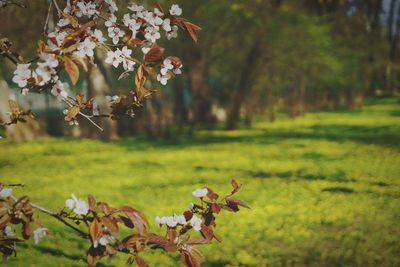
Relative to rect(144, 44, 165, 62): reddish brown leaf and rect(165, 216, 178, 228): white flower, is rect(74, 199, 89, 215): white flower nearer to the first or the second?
rect(165, 216, 178, 228): white flower

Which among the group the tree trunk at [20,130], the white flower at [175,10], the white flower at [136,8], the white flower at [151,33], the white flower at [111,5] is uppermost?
the white flower at [111,5]

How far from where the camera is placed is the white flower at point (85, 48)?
269 centimetres

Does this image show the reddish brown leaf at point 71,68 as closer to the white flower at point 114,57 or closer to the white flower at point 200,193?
the white flower at point 114,57

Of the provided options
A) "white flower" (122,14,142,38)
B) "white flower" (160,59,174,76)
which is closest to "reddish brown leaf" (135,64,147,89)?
"white flower" (160,59,174,76)

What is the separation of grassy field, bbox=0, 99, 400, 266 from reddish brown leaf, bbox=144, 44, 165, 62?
3.48 m

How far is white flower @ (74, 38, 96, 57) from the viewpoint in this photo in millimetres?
2688

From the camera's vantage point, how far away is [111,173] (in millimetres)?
12477

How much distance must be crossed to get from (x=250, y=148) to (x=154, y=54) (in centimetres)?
1259

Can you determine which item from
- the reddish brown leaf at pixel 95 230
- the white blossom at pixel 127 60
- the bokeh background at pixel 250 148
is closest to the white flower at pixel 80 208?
the reddish brown leaf at pixel 95 230

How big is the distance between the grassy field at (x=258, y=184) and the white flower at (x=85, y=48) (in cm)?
372

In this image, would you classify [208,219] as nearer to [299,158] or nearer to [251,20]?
[299,158]

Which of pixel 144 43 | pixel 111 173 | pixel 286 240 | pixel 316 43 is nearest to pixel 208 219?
pixel 144 43

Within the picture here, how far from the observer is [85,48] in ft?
8.92

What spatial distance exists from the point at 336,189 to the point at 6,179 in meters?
8.07
